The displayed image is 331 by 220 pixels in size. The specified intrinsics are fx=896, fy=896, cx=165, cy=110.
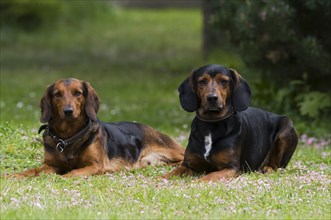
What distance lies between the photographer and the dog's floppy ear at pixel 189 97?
387 inches

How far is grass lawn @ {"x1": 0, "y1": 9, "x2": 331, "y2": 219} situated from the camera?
25.8 feet

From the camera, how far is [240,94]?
9805 mm

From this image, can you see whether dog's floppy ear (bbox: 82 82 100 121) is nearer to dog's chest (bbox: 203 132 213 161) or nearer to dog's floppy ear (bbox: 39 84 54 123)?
dog's floppy ear (bbox: 39 84 54 123)

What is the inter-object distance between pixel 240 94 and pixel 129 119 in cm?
657

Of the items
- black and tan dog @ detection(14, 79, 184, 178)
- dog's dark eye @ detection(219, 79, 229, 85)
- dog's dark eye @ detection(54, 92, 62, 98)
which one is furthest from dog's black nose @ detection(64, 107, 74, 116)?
dog's dark eye @ detection(219, 79, 229, 85)

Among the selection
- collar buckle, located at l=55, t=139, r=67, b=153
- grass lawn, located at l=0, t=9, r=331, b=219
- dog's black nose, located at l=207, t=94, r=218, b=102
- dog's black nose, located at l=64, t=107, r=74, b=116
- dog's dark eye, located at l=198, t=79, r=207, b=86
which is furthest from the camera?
collar buckle, located at l=55, t=139, r=67, b=153

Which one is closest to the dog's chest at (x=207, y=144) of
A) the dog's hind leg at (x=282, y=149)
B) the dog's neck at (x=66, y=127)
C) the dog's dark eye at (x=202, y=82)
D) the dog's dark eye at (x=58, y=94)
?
the dog's dark eye at (x=202, y=82)

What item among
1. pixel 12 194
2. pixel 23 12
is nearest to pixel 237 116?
pixel 12 194

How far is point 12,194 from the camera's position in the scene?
8.23 meters

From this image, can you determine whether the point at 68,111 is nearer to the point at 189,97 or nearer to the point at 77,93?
the point at 77,93

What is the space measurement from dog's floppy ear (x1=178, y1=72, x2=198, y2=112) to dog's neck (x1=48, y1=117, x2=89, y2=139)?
1.15m

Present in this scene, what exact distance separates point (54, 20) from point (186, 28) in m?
4.79

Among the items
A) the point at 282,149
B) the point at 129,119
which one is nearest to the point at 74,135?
the point at 282,149

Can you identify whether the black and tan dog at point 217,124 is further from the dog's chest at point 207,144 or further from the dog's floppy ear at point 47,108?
the dog's floppy ear at point 47,108
